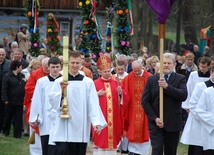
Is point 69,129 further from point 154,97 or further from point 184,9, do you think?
point 184,9

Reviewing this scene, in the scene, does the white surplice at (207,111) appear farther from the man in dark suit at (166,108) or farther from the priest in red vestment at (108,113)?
the priest in red vestment at (108,113)

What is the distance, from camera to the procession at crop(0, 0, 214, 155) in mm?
11117

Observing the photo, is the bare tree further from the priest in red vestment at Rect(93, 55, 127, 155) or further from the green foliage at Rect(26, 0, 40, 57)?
the priest in red vestment at Rect(93, 55, 127, 155)

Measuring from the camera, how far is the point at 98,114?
1112 cm

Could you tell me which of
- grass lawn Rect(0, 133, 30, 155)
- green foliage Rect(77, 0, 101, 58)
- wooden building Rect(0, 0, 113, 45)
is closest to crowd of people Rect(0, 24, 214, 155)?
grass lawn Rect(0, 133, 30, 155)

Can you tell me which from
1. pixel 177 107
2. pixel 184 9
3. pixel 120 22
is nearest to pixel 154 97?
pixel 177 107

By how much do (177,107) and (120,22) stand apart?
28.8 ft

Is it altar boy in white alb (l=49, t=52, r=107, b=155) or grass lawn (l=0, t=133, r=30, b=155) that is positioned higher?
altar boy in white alb (l=49, t=52, r=107, b=155)

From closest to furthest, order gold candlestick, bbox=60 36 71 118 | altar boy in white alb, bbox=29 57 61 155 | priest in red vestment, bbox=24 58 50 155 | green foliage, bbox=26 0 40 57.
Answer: gold candlestick, bbox=60 36 71 118 < altar boy in white alb, bbox=29 57 61 155 < priest in red vestment, bbox=24 58 50 155 < green foliage, bbox=26 0 40 57

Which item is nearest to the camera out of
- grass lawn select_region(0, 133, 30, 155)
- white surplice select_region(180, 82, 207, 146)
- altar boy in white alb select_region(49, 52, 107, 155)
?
altar boy in white alb select_region(49, 52, 107, 155)

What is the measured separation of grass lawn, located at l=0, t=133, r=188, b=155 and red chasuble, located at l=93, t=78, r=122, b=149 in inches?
68.2

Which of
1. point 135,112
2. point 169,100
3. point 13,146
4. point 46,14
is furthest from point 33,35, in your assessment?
point 46,14

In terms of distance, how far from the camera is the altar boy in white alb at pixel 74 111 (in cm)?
1104

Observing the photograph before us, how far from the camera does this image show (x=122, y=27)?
2094 centimetres
